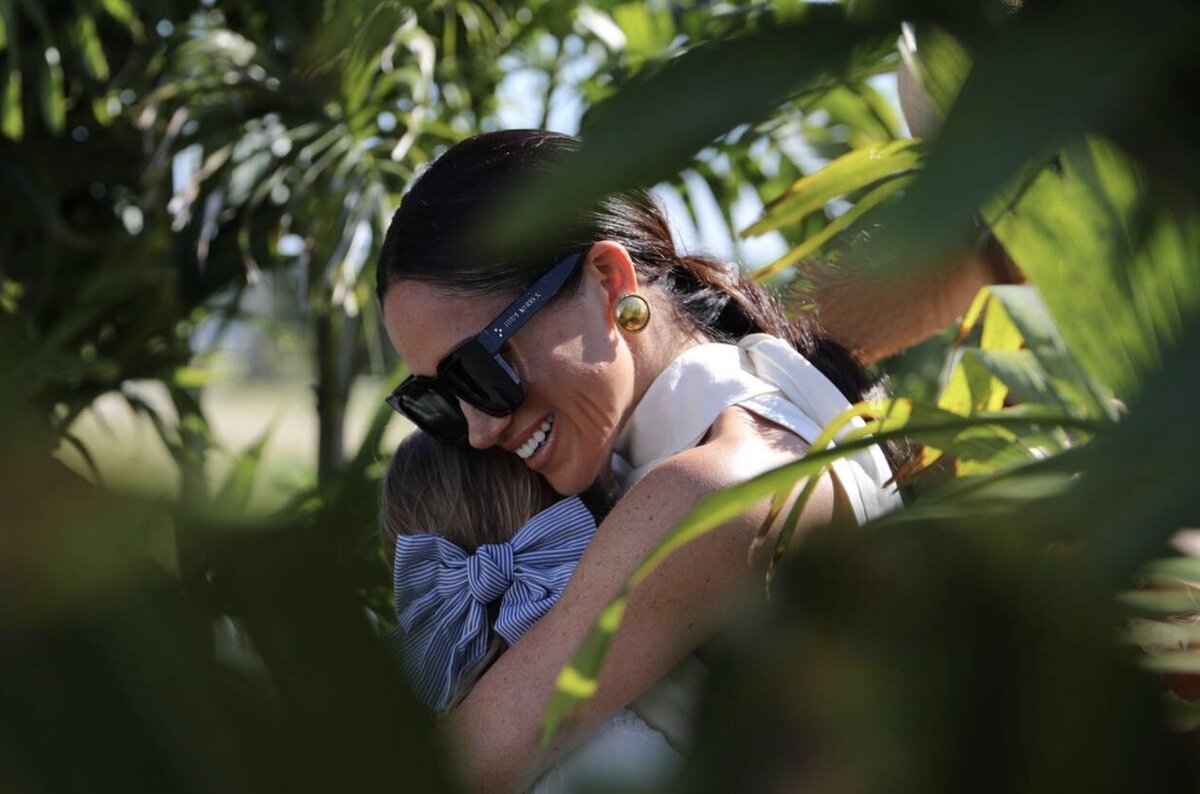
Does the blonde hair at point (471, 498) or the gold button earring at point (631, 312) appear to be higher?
the gold button earring at point (631, 312)

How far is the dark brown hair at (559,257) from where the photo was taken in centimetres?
100

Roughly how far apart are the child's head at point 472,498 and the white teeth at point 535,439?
5 centimetres

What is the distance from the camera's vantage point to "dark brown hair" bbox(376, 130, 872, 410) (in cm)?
100

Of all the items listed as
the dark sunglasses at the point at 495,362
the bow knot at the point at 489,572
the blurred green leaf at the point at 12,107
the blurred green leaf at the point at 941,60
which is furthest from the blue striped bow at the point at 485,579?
the blurred green leaf at the point at 12,107

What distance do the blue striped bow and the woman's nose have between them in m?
0.07

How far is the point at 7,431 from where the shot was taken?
23cm

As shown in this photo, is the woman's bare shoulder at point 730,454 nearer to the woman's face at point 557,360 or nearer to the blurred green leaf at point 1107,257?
the woman's face at point 557,360

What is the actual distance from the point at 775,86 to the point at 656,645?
65cm

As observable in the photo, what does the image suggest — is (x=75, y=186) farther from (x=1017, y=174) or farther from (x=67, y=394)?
(x=1017, y=174)

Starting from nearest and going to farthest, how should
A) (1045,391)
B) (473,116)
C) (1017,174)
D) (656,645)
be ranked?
1. (1017,174)
2. (1045,391)
3. (656,645)
4. (473,116)

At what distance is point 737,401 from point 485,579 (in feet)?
0.78

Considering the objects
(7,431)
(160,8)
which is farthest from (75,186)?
(7,431)

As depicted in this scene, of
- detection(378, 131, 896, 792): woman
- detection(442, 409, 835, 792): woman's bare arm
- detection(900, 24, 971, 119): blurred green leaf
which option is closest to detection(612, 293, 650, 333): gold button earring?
detection(378, 131, 896, 792): woman

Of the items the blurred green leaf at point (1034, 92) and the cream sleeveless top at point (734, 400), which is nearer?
the blurred green leaf at point (1034, 92)
